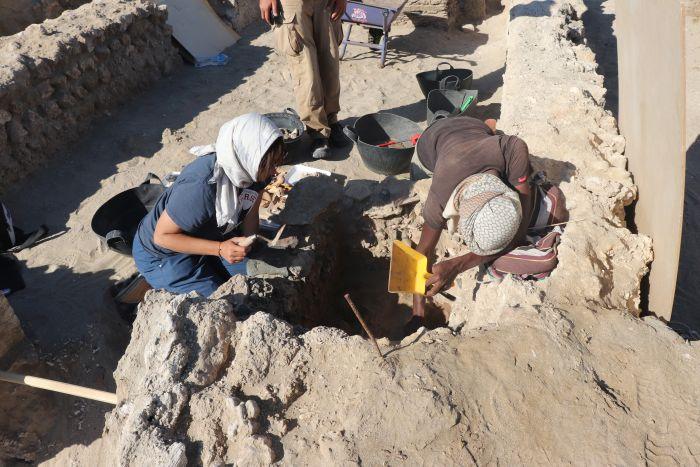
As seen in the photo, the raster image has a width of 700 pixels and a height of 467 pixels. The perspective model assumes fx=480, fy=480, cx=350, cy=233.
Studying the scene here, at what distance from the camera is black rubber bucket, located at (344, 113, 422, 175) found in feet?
14.3

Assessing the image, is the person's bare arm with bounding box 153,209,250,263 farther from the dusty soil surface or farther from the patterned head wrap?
the patterned head wrap

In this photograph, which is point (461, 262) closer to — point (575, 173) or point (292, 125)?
point (575, 173)

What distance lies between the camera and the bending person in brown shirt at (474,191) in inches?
96.0

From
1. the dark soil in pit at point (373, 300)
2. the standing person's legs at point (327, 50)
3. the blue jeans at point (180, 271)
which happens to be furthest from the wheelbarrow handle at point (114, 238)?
the standing person's legs at point (327, 50)

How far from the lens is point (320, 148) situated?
496 cm

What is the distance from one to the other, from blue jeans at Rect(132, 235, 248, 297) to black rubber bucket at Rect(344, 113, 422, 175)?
5.90 ft

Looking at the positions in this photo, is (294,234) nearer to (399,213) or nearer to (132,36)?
(399,213)

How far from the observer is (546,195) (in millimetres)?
3006

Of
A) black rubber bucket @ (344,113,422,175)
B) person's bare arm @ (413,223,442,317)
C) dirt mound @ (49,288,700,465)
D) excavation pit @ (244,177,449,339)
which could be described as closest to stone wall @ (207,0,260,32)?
black rubber bucket @ (344,113,422,175)

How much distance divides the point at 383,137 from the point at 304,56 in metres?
1.15

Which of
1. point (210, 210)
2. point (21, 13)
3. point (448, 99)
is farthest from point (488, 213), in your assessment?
point (21, 13)

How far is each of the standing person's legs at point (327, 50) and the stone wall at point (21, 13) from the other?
5.64m

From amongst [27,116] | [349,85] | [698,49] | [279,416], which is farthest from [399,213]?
[698,49]

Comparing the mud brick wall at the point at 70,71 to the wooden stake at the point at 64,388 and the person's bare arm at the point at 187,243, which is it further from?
the person's bare arm at the point at 187,243
